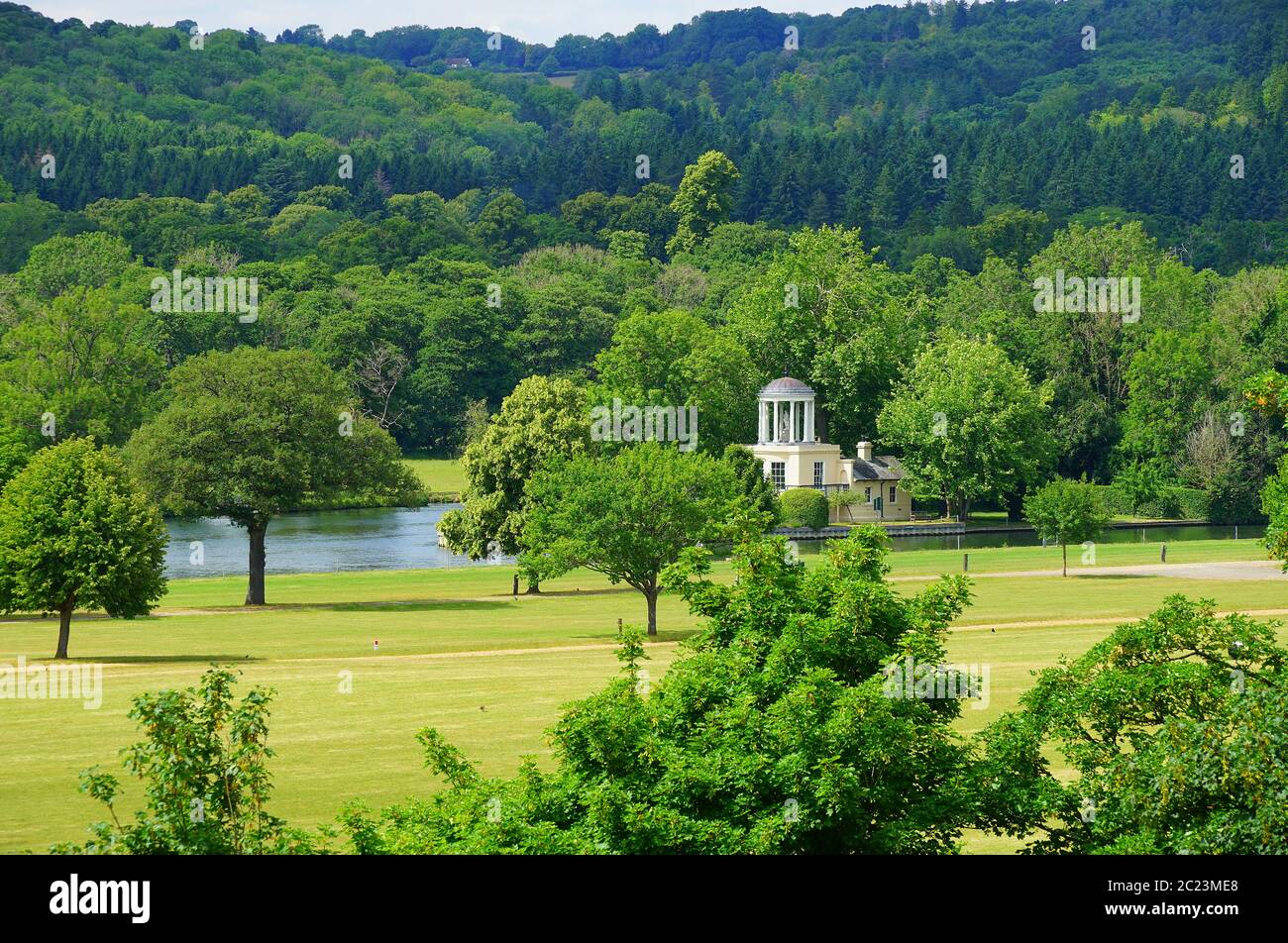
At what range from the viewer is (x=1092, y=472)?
11425cm

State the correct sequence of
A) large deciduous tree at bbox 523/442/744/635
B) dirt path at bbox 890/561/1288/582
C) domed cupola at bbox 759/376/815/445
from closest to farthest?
large deciduous tree at bbox 523/442/744/635 → dirt path at bbox 890/561/1288/582 → domed cupola at bbox 759/376/815/445

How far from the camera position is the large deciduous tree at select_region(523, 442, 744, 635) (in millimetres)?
58531

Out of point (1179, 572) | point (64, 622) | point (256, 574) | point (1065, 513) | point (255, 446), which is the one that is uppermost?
point (255, 446)

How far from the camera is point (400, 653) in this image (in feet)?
164

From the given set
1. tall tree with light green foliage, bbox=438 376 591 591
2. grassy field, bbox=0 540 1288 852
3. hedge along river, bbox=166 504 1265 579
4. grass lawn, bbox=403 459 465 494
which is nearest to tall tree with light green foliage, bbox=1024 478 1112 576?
grassy field, bbox=0 540 1288 852

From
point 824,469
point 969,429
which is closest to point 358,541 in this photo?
point 824,469

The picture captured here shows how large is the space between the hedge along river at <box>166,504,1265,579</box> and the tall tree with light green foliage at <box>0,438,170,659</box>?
24.7 m

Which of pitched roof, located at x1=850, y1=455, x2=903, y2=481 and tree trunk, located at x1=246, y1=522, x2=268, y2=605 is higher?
pitched roof, located at x1=850, y1=455, x2=903, y2=481

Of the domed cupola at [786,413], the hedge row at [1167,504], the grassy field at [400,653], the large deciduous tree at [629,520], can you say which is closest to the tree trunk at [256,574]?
the grassy field at [400,653]

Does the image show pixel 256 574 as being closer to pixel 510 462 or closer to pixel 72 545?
pixel 510 462

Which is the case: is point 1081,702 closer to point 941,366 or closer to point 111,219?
point 941,366

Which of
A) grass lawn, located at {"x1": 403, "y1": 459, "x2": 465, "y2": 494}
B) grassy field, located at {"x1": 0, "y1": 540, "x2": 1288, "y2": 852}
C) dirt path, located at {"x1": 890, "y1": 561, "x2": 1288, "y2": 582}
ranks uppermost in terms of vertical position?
grass lawn, located at {"x1": 403, "y1": 459, "x2": 465, "y2": 494}

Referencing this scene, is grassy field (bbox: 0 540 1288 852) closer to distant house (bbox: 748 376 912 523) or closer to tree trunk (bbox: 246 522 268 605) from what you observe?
tree trunk (bbox: 246 522 268 605)

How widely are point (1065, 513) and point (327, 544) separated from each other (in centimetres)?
3395
